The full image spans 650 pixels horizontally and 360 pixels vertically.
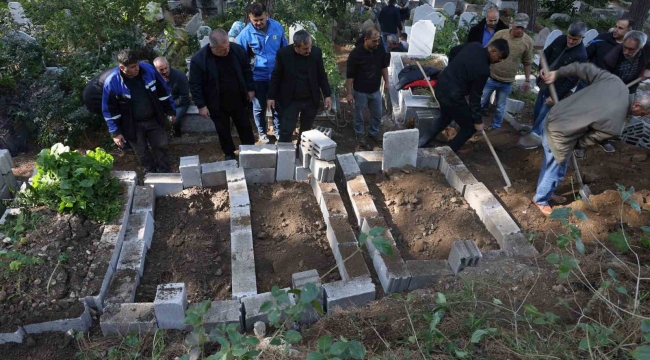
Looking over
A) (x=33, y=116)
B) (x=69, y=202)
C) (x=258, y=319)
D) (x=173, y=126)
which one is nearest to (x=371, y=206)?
(x=258, y=319)

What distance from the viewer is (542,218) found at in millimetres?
4754

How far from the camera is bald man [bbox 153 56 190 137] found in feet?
18.6

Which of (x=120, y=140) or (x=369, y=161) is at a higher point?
(x=120, y=140)

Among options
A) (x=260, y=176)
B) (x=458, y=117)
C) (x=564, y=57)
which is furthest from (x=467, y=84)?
(x=260, y=176)

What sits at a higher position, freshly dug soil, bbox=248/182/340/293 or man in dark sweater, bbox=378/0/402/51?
man in dark sweater, bbox=378/0/402/51

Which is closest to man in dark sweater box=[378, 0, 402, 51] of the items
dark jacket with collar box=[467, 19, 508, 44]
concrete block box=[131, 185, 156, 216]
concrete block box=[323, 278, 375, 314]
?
dark jacket with collar box=[467, 19, 508, 44]

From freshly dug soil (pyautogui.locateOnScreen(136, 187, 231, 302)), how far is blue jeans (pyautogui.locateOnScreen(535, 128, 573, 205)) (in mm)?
3405

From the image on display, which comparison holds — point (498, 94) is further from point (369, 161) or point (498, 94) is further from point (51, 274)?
point (51, 274)

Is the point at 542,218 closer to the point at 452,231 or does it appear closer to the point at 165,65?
the point at 452,231

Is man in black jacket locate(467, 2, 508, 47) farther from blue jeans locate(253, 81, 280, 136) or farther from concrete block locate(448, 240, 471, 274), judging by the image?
concrete block locate(448, 240, 471, 274)

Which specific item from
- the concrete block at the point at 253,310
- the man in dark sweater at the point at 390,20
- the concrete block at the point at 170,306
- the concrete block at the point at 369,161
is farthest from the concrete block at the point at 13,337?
the man in dark sweater at the point at 390,20

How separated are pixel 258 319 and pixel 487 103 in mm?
5166

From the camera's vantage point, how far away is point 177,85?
6043 millimetres

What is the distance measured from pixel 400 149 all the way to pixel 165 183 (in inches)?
107
